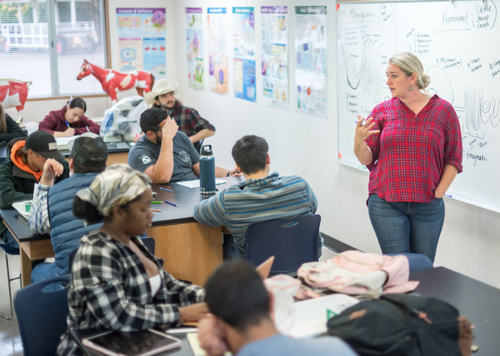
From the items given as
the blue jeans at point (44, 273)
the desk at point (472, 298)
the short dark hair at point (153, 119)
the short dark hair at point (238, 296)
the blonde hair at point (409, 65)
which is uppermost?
the blonde hair at point (409, 65)

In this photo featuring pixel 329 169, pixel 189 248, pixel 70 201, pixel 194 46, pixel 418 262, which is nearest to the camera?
pixel 418 262

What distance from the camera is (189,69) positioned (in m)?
7.47

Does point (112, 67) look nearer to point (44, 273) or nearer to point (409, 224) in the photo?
point (44, 273)

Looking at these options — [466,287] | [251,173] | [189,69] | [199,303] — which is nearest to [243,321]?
[199,303]

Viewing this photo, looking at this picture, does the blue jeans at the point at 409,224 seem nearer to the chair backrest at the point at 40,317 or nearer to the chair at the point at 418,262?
the chair at the point at 418,262

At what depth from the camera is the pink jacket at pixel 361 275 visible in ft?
5.77

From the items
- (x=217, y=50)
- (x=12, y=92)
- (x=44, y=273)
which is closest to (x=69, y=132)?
(x=12, y=92)

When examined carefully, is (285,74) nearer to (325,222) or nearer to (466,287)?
(325,222)

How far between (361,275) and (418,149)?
1157mm

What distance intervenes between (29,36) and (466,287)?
676 centimetres

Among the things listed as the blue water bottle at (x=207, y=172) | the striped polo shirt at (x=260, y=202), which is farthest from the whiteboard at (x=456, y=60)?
the blue water bottle at (x=207, y=172)

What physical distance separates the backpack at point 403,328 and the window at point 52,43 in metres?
6.82

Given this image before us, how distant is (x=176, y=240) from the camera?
2879mm

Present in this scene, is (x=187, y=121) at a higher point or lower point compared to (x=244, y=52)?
lower
